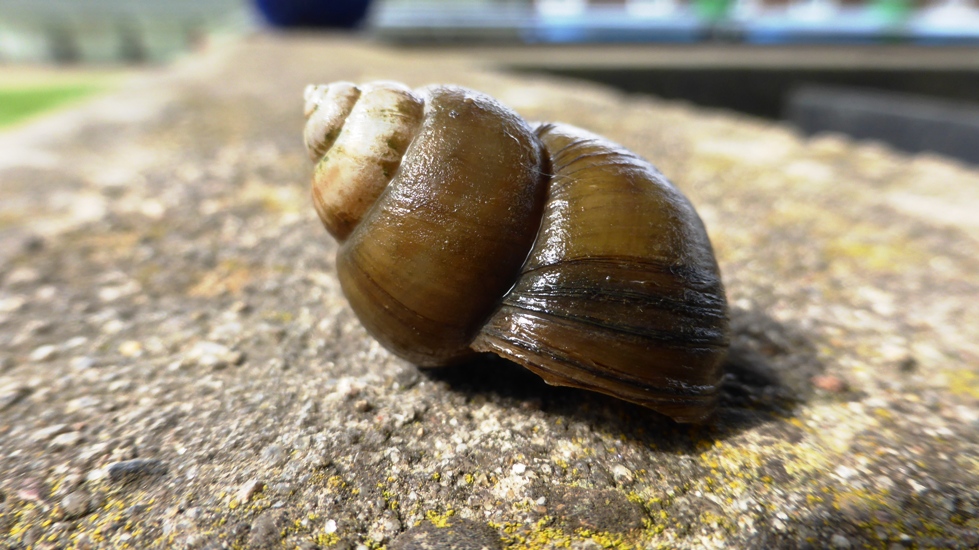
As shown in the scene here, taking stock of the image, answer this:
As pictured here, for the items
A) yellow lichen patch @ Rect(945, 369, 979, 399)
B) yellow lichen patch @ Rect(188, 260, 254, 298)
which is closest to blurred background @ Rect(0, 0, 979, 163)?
yellow lichen patch @ Rect(945, 369, 979, 399)

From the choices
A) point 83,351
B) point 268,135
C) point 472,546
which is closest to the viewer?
point 472,546

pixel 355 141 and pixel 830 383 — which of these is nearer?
pixel 355 141

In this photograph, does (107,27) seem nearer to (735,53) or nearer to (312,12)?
(312,12)

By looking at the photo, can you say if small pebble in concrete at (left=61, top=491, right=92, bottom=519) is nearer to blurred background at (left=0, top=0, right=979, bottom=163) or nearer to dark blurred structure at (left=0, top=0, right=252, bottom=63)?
blurred background at (left=0, top=0, right=979, bottom=163)

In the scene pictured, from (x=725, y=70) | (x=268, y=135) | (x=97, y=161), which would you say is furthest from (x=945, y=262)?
(x=725, y=70)

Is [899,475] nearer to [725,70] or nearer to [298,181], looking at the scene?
[298,181]

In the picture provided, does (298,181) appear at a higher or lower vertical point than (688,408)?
lower

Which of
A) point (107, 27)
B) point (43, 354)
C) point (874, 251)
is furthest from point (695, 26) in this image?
point (107, 27)

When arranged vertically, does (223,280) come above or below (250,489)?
below
